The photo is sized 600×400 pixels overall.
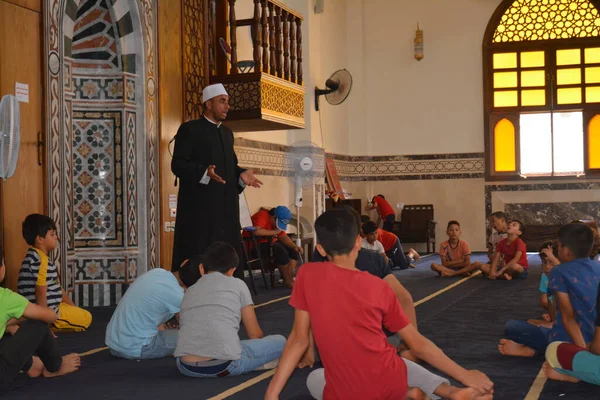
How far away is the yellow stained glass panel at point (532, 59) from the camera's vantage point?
43.2ft

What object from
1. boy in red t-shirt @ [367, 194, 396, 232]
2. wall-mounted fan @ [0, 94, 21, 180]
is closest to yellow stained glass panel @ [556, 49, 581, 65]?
boy in red t-shirt @ [367, 194, 396, 232]

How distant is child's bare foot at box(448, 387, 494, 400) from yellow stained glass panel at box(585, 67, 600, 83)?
11127 millimetres

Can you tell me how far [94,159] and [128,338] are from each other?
294 cm

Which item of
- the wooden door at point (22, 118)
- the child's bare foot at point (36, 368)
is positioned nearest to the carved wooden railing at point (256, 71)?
the wooden door at point (22, 118)

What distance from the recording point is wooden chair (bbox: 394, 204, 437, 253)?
518 inches

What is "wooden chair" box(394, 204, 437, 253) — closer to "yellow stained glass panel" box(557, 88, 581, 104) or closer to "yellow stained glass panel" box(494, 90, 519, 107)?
"yellow stained glass panel" box(494, 90, 519, 107)

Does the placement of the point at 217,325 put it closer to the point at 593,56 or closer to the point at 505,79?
the point at 505,79

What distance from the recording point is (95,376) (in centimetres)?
404

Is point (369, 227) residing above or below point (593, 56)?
below

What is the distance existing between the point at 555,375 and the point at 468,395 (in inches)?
45.4

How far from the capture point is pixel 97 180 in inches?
278

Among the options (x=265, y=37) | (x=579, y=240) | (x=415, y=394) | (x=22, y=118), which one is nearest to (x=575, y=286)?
(x=579, y=240)

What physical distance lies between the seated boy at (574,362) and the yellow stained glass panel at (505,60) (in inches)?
395

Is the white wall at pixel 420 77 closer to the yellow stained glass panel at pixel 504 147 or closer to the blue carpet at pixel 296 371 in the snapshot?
the yellow stained glass panel at pixel 504 147
